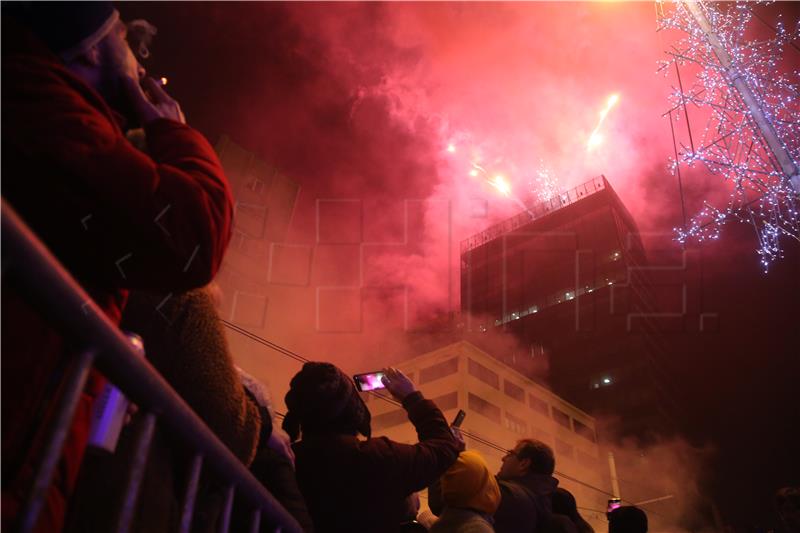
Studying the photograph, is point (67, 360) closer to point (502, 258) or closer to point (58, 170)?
point (58, 170)

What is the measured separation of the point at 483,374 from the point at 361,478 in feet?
128

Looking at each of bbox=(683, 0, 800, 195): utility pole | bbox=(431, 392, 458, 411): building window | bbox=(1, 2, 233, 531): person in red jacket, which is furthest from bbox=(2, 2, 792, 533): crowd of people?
bbox=(431, 392, 458, 411): building window

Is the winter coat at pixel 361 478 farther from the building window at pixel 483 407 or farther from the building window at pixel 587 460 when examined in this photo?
the building window at pixel 587 460

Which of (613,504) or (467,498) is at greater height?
(613,504)

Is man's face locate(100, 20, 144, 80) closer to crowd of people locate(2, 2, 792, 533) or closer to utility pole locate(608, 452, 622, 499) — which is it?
crowd of people locate(2, 2, 792, 533)

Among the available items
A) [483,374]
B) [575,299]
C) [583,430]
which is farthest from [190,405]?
[575,299]

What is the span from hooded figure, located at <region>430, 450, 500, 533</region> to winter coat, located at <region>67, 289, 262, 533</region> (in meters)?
1.64

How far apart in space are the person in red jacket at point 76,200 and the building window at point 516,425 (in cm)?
4115

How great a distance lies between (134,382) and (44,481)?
22 cm

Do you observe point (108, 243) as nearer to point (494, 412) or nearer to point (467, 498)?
point (467, 498)

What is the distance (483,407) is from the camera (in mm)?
38375

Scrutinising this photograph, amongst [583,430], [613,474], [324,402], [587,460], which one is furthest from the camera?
[583,430]

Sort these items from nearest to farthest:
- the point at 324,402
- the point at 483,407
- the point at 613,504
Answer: the point at 324,402, the point at 613,504, the point at 483,407

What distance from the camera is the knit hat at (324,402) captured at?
2.44 metres
